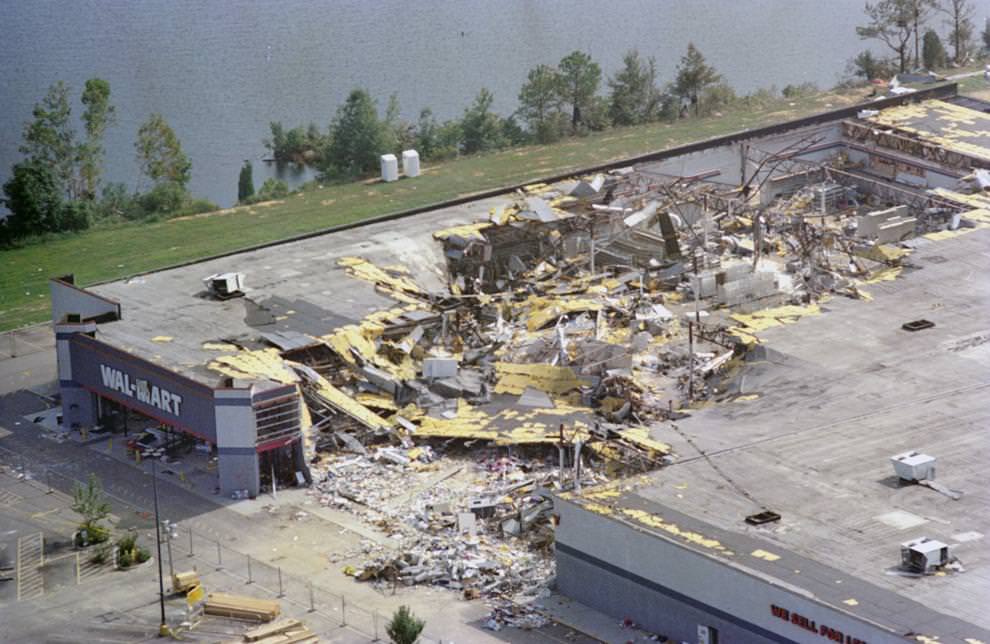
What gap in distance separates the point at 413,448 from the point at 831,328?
16569 mm

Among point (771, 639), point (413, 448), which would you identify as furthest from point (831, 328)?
point (771, 639)

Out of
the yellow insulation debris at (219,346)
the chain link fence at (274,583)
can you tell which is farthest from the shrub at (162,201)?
the chain link fence at (274,583)

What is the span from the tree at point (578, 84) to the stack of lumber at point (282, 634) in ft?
222

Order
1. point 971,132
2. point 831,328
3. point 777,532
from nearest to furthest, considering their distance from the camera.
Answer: point 777,532 < point 831,328 < point 971,132

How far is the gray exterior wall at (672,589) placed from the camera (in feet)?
169

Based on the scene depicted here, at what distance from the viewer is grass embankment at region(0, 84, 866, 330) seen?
311 feet

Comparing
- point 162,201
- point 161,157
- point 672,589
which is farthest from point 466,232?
point 161,157

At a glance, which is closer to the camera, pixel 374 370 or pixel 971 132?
pixel 374 370

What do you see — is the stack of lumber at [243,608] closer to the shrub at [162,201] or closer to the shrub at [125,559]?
the shrub at [125,559]

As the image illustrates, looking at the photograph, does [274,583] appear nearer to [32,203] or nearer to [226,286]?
[226,286]

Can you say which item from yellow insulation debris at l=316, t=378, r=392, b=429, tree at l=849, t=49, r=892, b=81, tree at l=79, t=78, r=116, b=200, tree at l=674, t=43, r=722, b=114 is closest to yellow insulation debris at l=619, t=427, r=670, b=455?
yellow insulation debris at l=316, t=378, r=392, b=429

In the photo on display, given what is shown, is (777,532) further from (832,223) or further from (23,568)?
(832,223)

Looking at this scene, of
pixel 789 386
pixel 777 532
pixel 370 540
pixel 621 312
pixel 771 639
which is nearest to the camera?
pixel 771 639

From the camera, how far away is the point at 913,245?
82.0m
